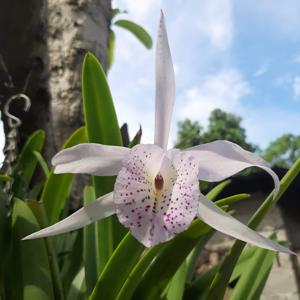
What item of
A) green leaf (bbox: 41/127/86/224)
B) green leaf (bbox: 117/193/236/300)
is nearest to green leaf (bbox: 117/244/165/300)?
green leaf (bbox: 117/193/236/300)

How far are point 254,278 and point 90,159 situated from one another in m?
0.51

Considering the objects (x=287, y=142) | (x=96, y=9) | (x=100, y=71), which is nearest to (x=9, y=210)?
(x=100, y=71)

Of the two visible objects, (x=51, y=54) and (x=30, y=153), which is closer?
(x=30, y=153)

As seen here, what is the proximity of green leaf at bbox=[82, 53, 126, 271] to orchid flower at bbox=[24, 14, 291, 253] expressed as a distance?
18 centimetres

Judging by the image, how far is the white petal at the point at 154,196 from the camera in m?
0.46

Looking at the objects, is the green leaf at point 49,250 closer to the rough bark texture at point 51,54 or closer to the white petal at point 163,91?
the white petal at point 163,91

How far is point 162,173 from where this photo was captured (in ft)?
1.71

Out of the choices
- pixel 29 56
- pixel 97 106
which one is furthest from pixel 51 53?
pixel 97 106

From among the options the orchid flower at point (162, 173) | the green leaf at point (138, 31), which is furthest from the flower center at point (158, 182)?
the green leaf at point (138, 31)

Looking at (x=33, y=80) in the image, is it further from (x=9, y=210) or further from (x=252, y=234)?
(x=252, y=234)

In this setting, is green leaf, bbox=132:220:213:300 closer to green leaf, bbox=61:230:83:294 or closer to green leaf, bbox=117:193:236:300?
green leaf, bbox=117:193:236:300

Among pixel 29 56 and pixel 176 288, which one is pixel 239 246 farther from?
pixel 29 56

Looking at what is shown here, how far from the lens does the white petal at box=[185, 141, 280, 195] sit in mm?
510

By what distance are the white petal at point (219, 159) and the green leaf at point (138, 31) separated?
2496 mm
